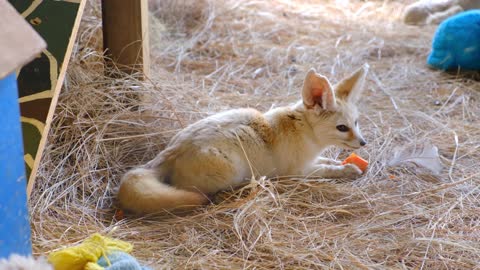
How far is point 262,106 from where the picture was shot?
418 centimetres

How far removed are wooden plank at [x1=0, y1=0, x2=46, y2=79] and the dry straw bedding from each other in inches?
36.9

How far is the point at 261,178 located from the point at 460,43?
257 cm

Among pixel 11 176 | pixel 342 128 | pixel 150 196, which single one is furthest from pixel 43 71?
pixel 342 128

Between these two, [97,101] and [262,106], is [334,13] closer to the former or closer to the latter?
[262,106]

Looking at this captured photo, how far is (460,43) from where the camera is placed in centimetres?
481

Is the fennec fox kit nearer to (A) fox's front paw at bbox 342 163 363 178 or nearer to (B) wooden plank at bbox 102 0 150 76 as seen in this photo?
(A) fox's front paw at bbox 342 163 363 178

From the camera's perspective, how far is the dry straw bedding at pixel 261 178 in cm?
262

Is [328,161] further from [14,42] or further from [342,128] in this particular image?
[14,42]

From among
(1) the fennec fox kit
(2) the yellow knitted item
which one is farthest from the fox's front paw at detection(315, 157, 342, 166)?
(2) the yellow knitted item

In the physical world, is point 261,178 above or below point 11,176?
below

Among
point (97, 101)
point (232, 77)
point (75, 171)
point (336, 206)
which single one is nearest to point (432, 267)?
point (336, 206)

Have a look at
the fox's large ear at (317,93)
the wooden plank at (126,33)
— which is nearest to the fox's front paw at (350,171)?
the fox's large ear at (317,93)

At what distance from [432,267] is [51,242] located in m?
1.55

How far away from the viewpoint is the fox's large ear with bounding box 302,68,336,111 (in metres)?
3.12
